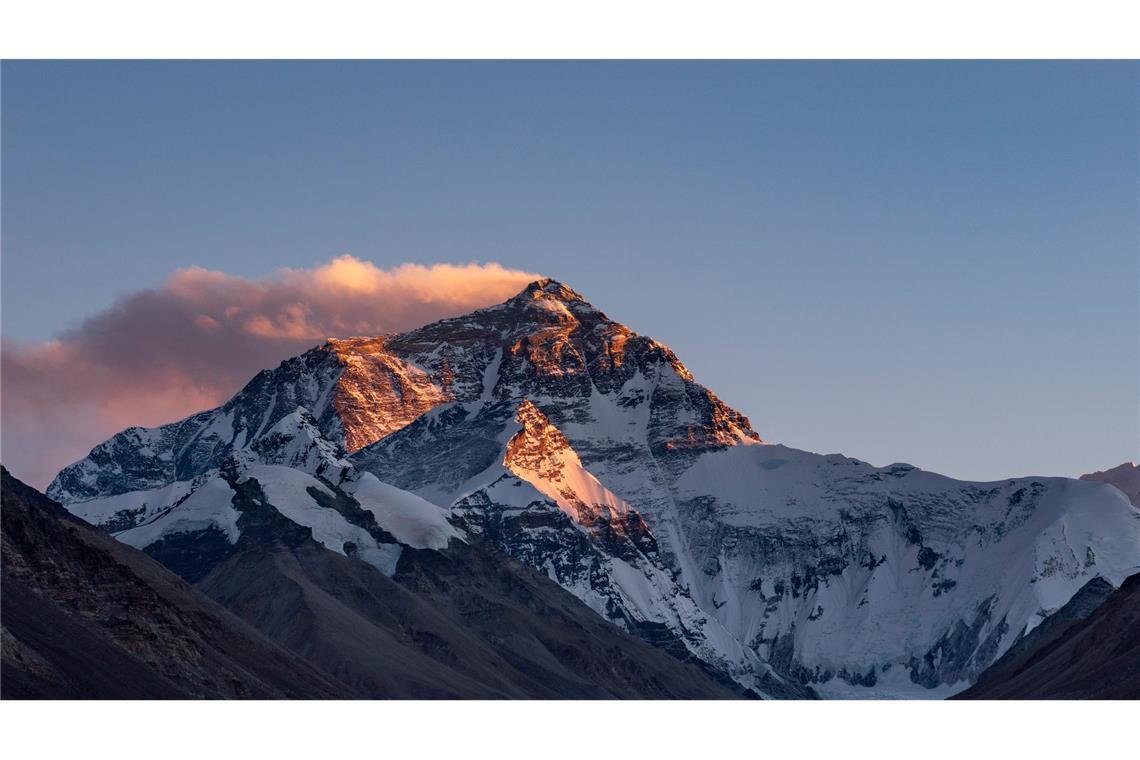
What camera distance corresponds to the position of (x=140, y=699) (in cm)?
19625

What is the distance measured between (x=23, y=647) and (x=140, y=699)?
48.1 feet

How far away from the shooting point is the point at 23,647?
185 metres

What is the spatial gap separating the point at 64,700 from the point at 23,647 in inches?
377
